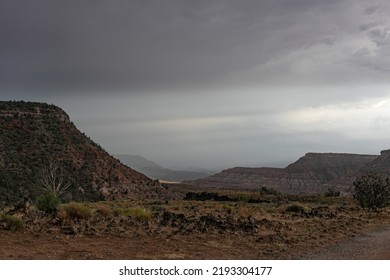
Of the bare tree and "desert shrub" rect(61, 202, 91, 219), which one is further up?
the bare tree

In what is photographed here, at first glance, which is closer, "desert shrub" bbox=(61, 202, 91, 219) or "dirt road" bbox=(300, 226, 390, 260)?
"dirt road" bbox=(300, 226, 390, 260)

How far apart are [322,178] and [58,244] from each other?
126 metres

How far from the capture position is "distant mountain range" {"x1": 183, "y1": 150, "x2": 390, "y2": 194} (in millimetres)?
119125

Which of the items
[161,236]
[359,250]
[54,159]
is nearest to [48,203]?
[161,236]

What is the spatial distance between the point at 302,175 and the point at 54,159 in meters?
93.8

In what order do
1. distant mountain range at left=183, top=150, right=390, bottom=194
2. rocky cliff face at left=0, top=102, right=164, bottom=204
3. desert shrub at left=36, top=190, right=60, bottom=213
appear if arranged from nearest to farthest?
desert shrub at left=36, top=190, right=60, bottom=213 → rocky cliff face at left=0, top=102, right=164, bottom=204 → distant mountain range at left=183, top=150, right=390, bottom=194

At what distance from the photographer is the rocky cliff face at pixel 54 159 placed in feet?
167

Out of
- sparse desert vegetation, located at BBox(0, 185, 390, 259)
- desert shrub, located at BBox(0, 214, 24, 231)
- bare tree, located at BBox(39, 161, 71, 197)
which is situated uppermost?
bare tree, located at BBox(39, 161, 71, 197)

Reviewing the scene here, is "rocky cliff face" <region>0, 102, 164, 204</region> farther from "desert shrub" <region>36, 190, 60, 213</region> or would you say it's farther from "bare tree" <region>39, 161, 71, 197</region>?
"desert shrub" <region>36, 190, 60, 213</region>

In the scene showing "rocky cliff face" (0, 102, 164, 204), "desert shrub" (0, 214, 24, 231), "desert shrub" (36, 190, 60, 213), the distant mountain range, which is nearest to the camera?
"desert shrub" (0, 214, 24, 231)

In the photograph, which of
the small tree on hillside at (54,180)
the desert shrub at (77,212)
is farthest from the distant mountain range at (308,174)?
the desert shrub at (77,212)

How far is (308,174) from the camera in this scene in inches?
5320

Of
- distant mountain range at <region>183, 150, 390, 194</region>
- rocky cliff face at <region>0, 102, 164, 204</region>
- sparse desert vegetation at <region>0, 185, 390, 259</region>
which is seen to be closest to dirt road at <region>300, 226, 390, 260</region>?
sparse desert vegetation at <region>0, 185, 390, 259</region>
